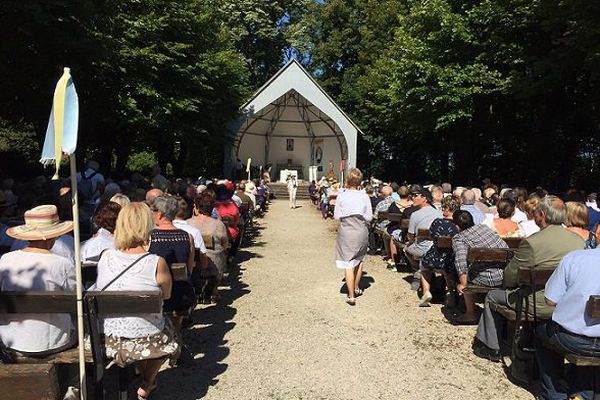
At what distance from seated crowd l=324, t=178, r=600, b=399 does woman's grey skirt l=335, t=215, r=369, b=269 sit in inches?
33.8

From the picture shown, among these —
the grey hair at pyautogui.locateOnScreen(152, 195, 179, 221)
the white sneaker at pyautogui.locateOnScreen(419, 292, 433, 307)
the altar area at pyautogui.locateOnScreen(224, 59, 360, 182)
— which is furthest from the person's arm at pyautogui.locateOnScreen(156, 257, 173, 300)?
the altar area at pyautogui.locateOnScreen(224, 59, 360, 182)

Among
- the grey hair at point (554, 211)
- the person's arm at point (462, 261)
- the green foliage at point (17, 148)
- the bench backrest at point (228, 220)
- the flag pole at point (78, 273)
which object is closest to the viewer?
the flag pole at point (78, 273)

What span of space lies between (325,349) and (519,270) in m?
2.03

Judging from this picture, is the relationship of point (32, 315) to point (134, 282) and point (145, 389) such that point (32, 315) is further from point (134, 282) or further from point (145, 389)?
point (145, 389)

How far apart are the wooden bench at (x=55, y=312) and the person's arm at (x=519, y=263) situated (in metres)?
3.03

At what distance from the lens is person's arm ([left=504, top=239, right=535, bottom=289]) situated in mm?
4742

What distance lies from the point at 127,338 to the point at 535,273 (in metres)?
3.32

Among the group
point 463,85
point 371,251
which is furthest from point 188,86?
point 371,251

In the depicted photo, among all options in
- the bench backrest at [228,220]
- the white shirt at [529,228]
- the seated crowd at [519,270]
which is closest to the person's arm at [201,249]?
the bench backrest at [228,220]

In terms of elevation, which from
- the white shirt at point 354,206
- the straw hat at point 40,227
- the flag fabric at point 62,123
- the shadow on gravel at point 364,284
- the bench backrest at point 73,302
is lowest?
the shadow on gravel at point 364,284

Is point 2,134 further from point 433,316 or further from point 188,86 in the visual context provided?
point 433,316

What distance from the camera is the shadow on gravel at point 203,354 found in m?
4.48

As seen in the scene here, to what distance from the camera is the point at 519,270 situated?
4594 mm

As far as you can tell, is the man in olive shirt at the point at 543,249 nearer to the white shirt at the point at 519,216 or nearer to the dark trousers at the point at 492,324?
the dark trousers at the point at 492,324
